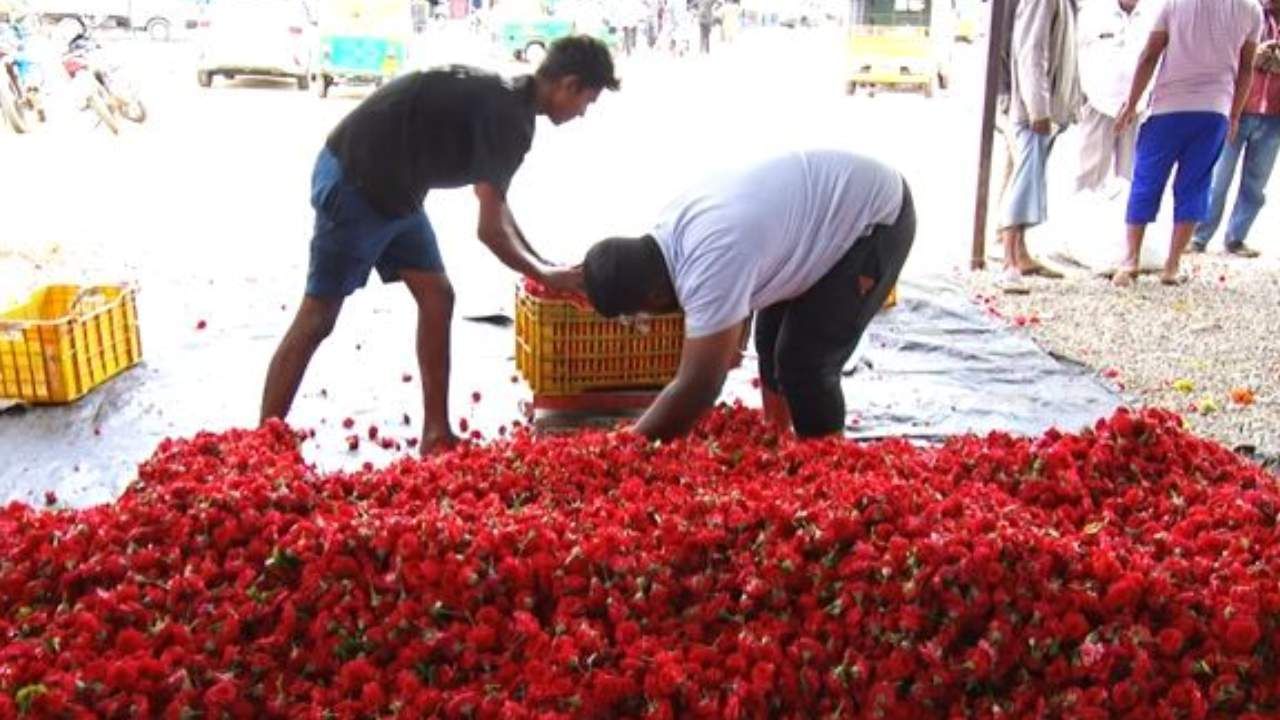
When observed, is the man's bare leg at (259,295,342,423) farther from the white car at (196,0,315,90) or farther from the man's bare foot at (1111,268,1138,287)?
the white car at (196,0,315,90)

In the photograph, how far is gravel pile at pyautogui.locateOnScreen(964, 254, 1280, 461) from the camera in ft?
13.9

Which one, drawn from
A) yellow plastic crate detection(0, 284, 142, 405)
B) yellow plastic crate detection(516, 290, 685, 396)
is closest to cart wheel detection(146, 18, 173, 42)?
yellow plastic crate detection(0, 284, 142, 405)

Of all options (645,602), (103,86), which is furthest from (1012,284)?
(103,86)

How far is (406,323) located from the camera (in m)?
5.04

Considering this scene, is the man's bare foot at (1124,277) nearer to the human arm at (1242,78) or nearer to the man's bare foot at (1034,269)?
the man's bare foot at (1034,269)

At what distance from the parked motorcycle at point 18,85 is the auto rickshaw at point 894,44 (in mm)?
10570

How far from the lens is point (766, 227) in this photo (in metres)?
2.63

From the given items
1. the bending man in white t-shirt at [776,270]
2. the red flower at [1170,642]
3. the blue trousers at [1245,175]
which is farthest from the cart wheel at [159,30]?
the red flower at [1170,642]

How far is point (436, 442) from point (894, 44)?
1475 cm

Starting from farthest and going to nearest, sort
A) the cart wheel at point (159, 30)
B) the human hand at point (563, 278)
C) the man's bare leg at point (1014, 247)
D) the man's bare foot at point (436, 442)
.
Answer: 1. the cart wheel at point (159, 30)
2. the man's bare leg at point (1014, 247)
3. the man's bare foot at point (436, 442)
4. the human hand at point (563, 278)

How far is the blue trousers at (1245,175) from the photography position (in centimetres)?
656

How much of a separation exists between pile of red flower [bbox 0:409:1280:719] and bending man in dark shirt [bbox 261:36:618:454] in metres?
1.15

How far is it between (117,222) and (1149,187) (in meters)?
5.94

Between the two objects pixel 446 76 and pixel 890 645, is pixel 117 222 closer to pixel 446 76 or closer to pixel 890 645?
pixel 446 76
